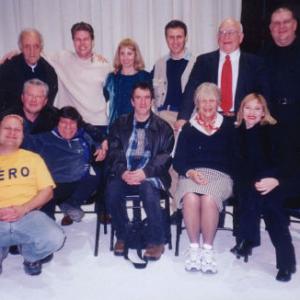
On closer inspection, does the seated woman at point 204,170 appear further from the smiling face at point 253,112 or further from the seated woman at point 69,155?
the seated woman at point 69,155

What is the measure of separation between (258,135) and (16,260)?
5.97 feet

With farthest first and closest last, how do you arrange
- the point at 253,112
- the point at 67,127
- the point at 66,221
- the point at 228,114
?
the point at 66,221, the point at 67,127, the point at 228,114, the point at 253,112

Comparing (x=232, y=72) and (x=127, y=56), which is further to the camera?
(x=127, y=56)

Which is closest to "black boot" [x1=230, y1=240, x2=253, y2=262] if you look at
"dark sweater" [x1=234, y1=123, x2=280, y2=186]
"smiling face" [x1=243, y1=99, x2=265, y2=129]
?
"dark sweater" [x1=234, y1=123, x2=280, y2=186]

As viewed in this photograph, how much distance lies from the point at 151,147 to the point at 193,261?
2.74ft

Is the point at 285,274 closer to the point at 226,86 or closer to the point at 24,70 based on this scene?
the point at 226,86

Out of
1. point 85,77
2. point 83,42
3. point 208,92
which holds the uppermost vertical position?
point 83,42

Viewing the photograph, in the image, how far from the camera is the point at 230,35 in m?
3.19

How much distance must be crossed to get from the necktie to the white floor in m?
1.04

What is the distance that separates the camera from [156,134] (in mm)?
3051

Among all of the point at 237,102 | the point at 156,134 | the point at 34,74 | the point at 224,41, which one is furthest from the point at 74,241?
the point at 224,41

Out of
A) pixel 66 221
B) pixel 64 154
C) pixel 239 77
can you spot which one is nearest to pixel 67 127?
pixel 64 154

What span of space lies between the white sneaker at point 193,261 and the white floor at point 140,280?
0.14ft

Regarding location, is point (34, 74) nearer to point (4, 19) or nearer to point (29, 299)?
point (4, 19)
